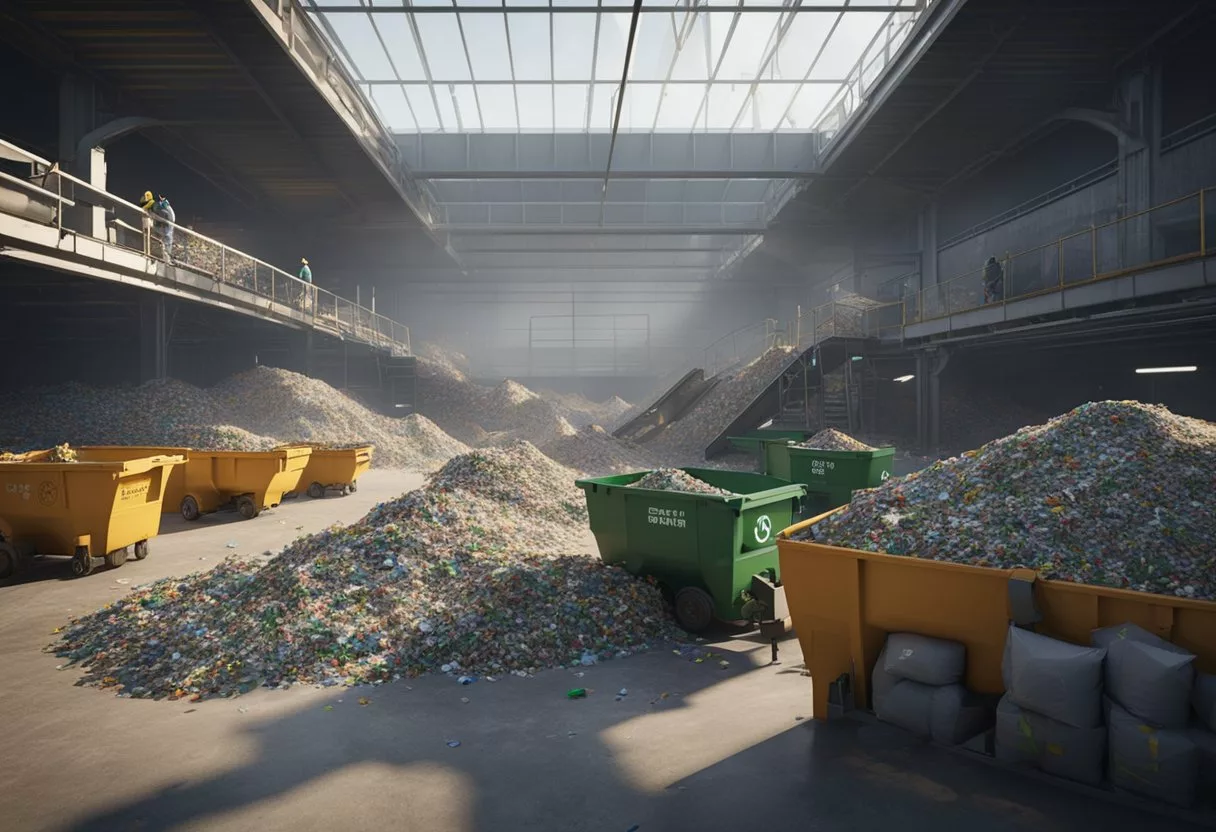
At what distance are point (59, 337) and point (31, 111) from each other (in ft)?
25.1

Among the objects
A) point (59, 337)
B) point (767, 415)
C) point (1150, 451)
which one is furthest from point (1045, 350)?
point (59, 337)

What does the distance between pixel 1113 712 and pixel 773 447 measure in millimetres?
8920

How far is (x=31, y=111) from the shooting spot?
620 inches

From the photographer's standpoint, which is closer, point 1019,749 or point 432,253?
point 1019,749

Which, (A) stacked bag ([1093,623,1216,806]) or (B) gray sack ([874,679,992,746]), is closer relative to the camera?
(A) stacked bag ([1093,623,1216,806])

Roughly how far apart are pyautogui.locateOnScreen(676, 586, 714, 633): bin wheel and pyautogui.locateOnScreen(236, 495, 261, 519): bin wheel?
8.64 meters

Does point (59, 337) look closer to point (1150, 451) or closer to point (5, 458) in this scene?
point (5, 458)

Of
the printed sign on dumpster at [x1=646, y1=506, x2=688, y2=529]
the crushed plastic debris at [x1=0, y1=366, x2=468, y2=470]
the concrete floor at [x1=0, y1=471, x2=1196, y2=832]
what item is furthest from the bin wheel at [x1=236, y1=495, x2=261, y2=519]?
the printed sign on dumpster at [x1=646, y1=506, x2=688, y2=529]

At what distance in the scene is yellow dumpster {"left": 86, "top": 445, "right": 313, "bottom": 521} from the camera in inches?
445

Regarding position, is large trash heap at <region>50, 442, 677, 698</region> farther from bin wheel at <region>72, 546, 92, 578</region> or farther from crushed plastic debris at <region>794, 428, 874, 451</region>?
crushed plastic debris at <region>794, 428, 874, 451</region>

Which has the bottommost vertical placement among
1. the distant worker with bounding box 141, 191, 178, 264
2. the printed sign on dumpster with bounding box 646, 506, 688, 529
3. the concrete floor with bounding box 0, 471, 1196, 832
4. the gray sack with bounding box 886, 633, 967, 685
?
the concrete floor with bounding box 0, 471, 1196, 832

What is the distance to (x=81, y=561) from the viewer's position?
7.69 metres

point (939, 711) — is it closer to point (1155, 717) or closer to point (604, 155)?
point (1155, 717)

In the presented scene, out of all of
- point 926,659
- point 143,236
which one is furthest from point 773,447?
point 143,236
